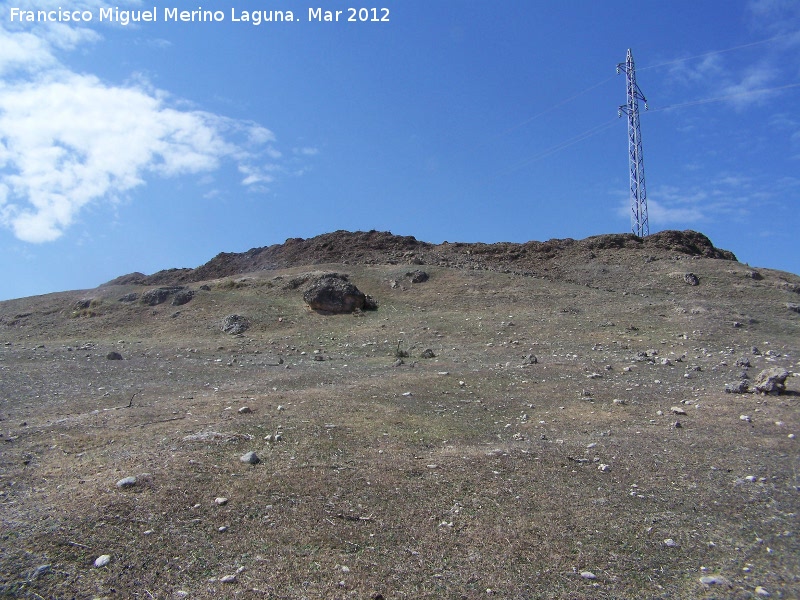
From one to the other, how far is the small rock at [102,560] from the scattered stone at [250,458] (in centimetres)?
204

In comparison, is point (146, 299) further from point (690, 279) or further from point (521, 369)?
point (690, 279)

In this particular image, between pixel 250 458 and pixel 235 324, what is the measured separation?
15910mm

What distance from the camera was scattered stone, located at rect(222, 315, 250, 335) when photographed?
21453 mm

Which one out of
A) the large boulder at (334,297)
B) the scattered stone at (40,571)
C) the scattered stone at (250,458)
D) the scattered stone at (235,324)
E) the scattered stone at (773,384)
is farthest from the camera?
the large boulder at (334,297)

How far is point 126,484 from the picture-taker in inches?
222

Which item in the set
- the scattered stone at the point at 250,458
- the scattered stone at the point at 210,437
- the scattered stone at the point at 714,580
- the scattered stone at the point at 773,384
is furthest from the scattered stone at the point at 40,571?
the scattered stone at the point at 773,384

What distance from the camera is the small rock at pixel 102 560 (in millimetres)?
4406

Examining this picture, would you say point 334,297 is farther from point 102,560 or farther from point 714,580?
point 714,580

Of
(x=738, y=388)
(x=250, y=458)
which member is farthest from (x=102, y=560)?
(x=738, y=388)

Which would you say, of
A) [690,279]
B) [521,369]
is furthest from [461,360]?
[690,279]

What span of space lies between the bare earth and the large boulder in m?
5.49

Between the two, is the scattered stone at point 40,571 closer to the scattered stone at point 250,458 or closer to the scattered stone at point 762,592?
the scattered stone at point 250,458

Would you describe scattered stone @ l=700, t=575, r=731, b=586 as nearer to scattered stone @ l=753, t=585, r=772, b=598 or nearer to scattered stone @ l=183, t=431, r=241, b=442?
scattered stone @ l=753, t=585, r=772, b=598

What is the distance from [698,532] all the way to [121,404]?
8.34 metres
